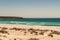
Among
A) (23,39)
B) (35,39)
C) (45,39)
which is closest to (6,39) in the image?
(23,39)

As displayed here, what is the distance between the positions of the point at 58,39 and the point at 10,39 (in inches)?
147

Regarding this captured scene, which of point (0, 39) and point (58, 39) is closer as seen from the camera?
point (0, 39)

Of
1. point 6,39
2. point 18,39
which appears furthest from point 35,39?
point 6,39

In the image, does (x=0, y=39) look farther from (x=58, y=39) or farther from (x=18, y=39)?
(x=58, y=39)

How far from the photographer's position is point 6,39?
41.4ft

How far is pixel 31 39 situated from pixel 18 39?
0.98 m

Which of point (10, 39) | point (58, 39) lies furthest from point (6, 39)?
point (58, 39)

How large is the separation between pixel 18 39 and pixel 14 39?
300mm

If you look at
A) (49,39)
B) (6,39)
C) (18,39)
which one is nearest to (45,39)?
(49,39)

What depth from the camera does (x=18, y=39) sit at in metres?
12.6

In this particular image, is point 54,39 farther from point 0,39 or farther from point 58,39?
point 0,39

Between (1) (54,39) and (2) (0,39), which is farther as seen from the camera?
(1) (54,39)

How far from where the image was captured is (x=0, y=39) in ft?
40.8

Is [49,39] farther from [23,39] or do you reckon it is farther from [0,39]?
[0,39]
